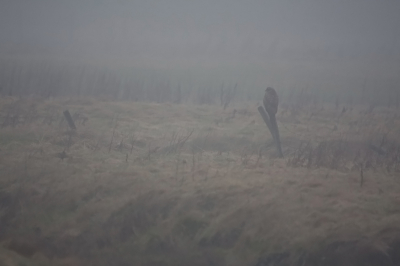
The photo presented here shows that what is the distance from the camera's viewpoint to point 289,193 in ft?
29.3

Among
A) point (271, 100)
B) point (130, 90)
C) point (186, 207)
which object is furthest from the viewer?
point (130, 90)

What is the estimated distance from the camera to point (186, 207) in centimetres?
892

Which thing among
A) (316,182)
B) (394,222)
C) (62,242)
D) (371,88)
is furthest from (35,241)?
(371,88)

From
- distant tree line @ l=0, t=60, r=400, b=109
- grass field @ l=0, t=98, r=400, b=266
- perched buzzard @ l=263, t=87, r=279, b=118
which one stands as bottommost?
grass field @ l=0, t=98, r=400, b=266

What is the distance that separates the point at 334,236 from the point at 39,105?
21.1 metres

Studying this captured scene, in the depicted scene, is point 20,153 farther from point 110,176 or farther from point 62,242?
point 62,242

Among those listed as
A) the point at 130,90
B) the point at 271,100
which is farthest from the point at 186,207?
the point at 130,90

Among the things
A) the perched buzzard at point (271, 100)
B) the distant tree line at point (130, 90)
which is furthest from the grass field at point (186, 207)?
the distant tree line at point (130, 90)

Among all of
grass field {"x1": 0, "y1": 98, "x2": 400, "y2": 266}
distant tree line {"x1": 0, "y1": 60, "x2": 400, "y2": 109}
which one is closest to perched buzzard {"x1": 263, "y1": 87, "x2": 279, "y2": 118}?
grass field {"x1": 0, "y1": 98, "x2": 400, "y2": 266}

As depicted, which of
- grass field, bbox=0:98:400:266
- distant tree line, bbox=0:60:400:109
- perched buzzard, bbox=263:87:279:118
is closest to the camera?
grass field, bbox=0:98:400:266

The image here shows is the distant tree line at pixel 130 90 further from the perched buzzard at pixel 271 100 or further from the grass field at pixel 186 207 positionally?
the grass field at pixel 186 207

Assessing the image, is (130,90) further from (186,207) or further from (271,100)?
(186,207)

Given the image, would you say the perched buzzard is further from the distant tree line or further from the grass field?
the distant tree line

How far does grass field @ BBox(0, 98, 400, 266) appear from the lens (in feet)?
23.5
